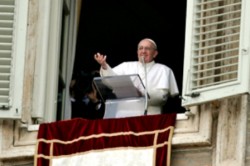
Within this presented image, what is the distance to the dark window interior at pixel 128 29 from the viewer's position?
19.4 m

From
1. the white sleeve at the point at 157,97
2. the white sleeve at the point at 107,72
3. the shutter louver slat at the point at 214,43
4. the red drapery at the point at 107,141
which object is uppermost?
the shutter louver slat at the point at 214,43

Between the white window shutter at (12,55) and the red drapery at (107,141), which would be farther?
the white window shutter at (12,55)

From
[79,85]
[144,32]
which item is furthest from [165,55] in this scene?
[79,85]

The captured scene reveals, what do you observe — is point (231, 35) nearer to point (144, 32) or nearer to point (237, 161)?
point (237, 161)

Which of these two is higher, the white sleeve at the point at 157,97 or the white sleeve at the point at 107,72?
the white sleeve at the point at 107,72

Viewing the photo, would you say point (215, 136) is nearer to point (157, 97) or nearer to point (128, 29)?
point (157, 97)

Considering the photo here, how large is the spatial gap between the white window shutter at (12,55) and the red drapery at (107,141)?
0.29m

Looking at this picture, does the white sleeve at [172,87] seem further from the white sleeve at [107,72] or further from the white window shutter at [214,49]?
the white window shutter at [214,49]

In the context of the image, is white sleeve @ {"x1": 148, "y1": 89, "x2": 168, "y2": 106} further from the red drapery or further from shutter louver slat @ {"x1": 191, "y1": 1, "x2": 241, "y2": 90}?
shutter louver slat @ {"x1": 191, "y1": 1, "x2": 241, "y2": 90}

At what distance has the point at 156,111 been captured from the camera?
16.8m

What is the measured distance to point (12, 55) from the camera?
655 inches

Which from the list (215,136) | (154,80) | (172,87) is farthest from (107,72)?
(215,136)

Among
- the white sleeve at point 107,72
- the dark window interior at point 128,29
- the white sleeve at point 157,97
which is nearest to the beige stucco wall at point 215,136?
the white sleeve at point 157,97

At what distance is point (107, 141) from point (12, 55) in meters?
1.01
